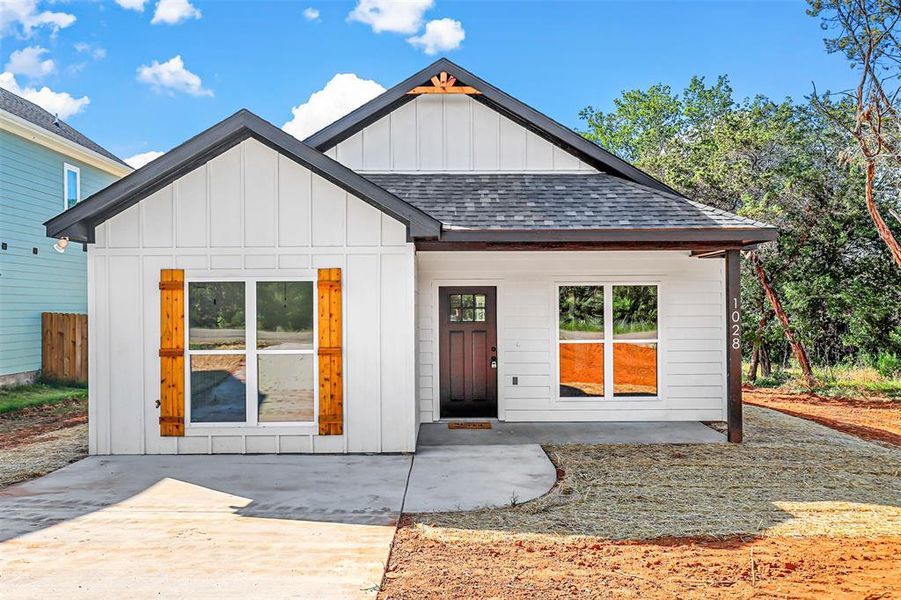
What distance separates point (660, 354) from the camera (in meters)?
9.66

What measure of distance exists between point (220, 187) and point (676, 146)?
13.4 meters

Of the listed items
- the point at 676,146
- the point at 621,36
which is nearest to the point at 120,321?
the point at 676,146

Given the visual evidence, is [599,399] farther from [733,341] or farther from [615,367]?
[733,341]

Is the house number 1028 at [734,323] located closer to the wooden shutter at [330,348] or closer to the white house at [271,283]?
the white house at [271,283]

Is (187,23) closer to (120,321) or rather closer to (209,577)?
(120,321)

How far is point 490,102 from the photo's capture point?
1020 centimetres

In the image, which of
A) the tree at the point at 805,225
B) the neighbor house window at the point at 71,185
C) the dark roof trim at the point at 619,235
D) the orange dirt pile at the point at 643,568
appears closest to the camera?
the orange dirt pile at the point at 643,568

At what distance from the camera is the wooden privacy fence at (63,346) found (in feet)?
46.3

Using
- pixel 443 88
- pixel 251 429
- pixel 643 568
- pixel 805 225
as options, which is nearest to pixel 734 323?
pixel 643 568

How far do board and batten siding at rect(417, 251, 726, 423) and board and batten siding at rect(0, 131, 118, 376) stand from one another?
9012 mm

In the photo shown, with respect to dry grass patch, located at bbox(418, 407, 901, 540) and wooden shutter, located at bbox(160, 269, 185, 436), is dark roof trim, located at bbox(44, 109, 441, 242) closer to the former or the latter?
wooden shutter, located at bbox(160, 269, 185, 436)

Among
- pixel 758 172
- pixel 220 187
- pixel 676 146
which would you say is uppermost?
pixel 676 146

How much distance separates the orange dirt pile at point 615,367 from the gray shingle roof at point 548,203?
218 cm

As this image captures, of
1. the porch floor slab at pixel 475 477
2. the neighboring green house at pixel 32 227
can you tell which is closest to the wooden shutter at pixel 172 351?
the porch floor slab at pixel 475 477
